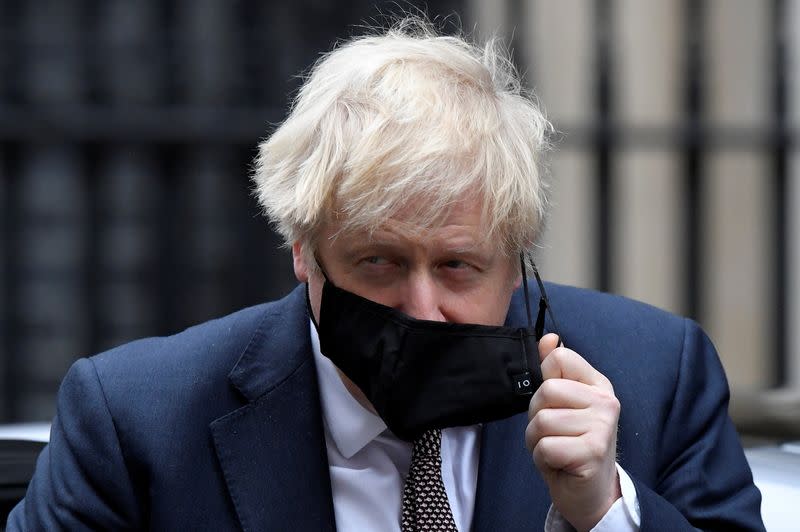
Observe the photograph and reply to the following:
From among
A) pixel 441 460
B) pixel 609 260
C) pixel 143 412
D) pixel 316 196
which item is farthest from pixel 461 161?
pixel 609 260

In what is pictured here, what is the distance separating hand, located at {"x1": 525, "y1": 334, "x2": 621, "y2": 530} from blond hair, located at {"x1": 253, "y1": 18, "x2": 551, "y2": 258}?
27cm

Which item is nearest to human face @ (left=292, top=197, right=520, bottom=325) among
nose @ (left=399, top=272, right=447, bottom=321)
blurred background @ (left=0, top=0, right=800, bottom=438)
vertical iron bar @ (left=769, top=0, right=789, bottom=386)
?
nose @ (left=399, top=272, right=447, bottom=321)

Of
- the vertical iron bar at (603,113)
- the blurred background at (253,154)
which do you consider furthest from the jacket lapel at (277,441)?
the vertical iron bar at (603,113)

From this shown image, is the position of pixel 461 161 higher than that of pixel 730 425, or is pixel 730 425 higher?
pixel 461 161

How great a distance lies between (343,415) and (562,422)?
502 millimetres

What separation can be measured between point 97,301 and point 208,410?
3.61 metres

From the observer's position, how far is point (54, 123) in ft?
19.0

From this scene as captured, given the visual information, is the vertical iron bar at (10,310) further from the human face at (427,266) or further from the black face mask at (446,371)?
the black face mask at (446,371)

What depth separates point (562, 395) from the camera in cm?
220

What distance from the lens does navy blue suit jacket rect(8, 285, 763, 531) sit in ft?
8.09

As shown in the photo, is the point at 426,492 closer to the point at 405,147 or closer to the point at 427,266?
the point at 427,266

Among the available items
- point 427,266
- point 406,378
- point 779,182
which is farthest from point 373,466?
point 779,182

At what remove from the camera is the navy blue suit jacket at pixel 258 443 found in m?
2.47

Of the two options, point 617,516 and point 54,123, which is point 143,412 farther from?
point 54,123
